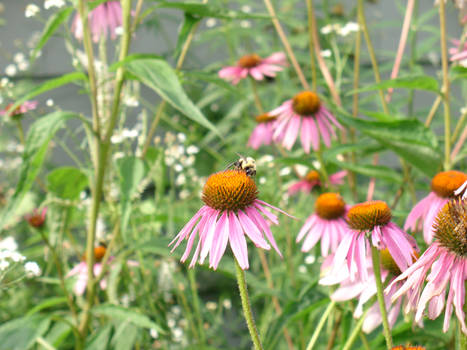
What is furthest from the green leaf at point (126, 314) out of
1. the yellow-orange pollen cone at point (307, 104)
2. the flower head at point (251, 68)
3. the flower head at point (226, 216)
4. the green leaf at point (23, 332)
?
the flower head at point (251, 68)

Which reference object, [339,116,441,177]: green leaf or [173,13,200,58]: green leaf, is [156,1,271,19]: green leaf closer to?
[173,13,200,58]: green leaf

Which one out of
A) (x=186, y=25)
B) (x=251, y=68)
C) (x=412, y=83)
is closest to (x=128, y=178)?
(x=186, y=25)

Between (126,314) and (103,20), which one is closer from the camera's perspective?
(126,314)

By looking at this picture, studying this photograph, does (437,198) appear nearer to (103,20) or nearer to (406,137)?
(406,137)

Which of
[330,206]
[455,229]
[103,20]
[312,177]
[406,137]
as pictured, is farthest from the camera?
[312,177]

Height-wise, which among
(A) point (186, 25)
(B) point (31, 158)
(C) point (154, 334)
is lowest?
(C) point (154, 334)

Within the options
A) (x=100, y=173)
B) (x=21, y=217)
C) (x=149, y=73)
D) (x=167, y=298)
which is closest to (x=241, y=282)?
(x=149, y=73)

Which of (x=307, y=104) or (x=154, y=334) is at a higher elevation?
(x=307, y=104)

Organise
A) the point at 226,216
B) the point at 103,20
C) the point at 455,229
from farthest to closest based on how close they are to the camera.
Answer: the point at 103,20
the point at 226,216
the point at 455,229
